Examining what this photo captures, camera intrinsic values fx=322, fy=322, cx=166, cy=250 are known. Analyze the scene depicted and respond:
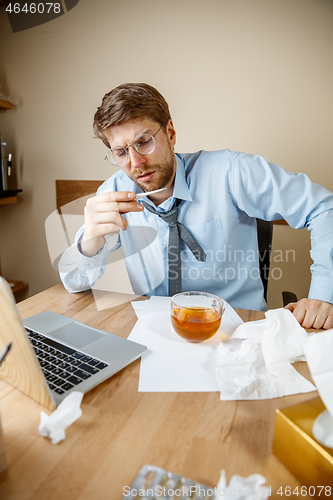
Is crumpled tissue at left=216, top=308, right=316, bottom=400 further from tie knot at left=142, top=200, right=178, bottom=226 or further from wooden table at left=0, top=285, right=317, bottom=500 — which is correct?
tie knot at left=142, top=200, right=178, bottom=226

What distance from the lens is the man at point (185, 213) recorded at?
1171 millimetres

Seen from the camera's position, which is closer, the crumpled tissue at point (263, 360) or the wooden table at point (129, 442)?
the wooden table at point (129, 442)

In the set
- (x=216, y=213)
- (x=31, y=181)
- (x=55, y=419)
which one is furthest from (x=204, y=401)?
(x=31, y=181)

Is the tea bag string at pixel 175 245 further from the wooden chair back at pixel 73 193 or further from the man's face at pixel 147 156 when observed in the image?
the wooden chair back at pixel 73 193

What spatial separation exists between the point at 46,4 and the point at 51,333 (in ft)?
7.19

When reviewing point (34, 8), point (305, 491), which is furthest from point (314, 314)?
point (34, 8)

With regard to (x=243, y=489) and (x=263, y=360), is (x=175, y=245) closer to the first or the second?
(x=263, y=360)

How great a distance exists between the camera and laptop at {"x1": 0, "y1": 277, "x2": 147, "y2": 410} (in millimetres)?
474

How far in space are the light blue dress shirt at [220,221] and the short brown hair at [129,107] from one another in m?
0.23

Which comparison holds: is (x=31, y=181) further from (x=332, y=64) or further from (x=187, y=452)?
(x=187, y=452)

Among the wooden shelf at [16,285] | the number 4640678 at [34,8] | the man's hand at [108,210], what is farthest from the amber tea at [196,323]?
the number 4640678 at [34,8]

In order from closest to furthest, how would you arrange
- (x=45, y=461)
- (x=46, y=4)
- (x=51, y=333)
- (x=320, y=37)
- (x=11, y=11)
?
(x=45, y=461) < (x=51, y=333) < (x=320, y=37) < (x=46, y=4) < (x=11, y=11)

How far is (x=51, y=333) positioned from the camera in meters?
0.79

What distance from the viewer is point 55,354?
69 cm
